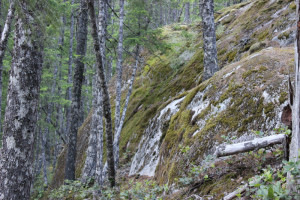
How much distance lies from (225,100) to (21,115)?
4.13 m

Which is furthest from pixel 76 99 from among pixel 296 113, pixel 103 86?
pixel 296 113

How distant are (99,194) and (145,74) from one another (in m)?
9.32

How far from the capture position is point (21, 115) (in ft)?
15.6

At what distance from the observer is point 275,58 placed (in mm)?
4688

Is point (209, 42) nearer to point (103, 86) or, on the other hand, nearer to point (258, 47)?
point (258, 47)

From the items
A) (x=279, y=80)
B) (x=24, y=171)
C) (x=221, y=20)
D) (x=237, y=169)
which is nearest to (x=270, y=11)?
(x=221, y=20)

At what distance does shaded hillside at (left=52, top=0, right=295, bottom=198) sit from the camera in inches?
151

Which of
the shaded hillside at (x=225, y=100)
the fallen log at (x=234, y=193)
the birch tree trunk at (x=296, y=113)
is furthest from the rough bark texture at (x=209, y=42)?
the birch tree trunk at (x=296, y=113)

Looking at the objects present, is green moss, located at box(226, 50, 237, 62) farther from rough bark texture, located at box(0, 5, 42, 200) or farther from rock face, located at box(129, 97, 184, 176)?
rough bark texture, located at box(0, 5, 42, 200)

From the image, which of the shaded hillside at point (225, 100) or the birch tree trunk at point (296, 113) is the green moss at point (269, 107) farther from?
the birch tree trunk at point (296, 113)

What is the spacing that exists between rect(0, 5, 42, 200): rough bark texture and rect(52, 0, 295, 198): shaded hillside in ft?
9.44

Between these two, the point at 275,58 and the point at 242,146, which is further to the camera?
the point at 275,58

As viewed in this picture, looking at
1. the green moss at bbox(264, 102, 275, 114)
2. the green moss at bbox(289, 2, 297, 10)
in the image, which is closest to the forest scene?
the green moss at bbox(264, 102, 275, 114)

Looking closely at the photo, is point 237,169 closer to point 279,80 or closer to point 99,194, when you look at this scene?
point 279,80
